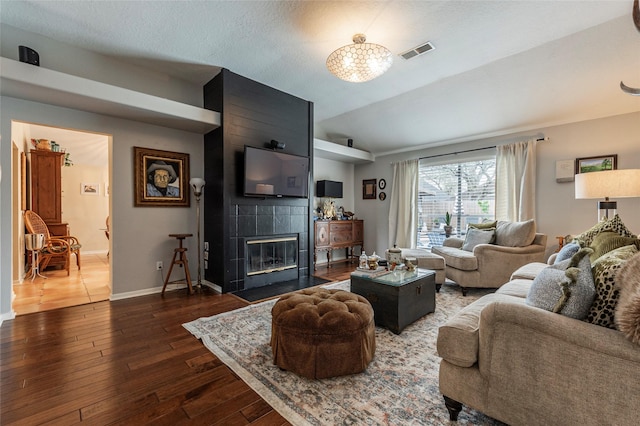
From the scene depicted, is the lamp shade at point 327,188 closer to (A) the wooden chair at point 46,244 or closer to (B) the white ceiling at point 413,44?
(B) the white ceiling at point 413,44

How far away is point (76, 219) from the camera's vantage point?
21.6ft

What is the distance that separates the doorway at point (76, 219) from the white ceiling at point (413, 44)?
1343 millimetres

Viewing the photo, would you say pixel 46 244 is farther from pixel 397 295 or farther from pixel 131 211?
pixel 397 295

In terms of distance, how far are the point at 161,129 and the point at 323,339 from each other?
3.49 meters

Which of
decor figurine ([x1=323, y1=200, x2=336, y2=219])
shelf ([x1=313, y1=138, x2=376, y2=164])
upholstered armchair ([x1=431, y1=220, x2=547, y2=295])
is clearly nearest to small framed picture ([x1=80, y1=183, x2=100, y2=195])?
shelf ([x1=313, y1=138, x2=376, y2=164])

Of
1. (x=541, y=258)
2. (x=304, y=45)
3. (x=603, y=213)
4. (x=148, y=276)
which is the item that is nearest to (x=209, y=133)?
(x=304, y=45)

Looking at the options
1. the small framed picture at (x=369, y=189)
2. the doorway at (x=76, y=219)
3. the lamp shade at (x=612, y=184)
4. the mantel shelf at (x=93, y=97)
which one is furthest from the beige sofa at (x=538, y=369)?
the small framed picture at (x=369, y=189)

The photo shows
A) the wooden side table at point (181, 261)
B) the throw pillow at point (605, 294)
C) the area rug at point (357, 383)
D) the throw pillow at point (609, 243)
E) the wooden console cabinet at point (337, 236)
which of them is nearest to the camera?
the throw pillow at point (605, 294)

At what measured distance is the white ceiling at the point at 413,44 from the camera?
2404 millimetres

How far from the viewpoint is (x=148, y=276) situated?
3559 mm

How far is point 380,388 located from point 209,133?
3709 mm

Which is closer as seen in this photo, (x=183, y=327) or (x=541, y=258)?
(x=183, y=327)

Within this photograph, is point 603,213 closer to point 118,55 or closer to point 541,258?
point 541,258

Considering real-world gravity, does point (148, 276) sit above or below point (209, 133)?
below
